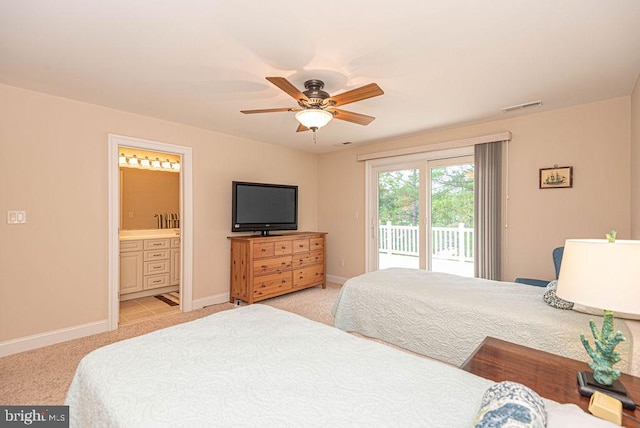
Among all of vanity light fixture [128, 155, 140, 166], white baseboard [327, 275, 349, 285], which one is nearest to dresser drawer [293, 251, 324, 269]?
white baseboard [327, 275, 349, 285]

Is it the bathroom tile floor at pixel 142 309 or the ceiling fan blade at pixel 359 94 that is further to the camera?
the bathroom tile floor at pixel 142 309

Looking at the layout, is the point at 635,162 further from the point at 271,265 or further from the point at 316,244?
the point at 271,265

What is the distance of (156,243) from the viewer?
4.58 metres

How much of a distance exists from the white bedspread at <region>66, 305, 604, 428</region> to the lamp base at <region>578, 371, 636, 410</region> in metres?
0.29

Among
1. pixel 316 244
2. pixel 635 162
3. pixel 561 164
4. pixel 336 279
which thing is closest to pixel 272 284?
pixel 316 244

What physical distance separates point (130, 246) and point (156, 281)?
670 millimetres

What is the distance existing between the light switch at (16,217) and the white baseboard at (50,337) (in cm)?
108

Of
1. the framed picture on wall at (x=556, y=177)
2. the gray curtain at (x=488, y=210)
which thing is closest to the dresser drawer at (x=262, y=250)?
the gray curtain at (x=488, y=210)

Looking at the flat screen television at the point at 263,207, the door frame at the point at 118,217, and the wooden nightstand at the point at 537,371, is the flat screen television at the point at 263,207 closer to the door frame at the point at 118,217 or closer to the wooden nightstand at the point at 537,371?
the door frame at the point at 118,217

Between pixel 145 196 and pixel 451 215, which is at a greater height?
pixel 145 196

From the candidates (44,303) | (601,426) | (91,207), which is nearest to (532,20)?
(601,426)

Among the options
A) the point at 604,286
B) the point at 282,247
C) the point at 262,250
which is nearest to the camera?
the point at 604,286

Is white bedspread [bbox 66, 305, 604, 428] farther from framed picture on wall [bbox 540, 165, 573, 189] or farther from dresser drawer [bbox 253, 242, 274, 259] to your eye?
framed picture on wall [bbox 540, 165, 573, 189]

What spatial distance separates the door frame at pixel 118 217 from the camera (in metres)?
3.33
